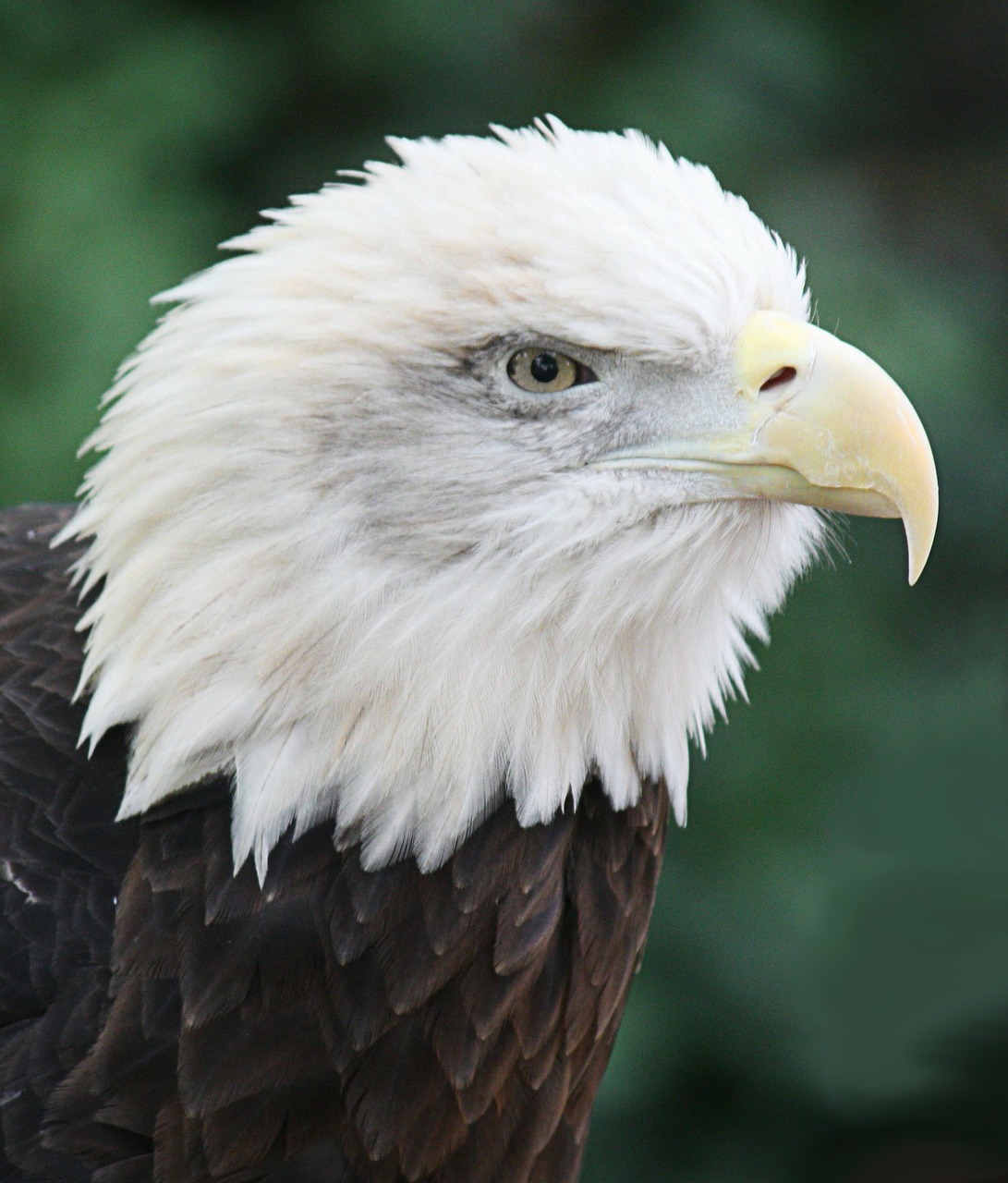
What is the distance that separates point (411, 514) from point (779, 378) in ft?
1.68

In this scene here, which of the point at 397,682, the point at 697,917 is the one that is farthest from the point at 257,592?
the point at 697,917

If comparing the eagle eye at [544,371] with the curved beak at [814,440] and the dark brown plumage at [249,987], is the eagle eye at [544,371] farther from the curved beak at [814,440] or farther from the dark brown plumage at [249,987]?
the dark brown plumage at [249,987]

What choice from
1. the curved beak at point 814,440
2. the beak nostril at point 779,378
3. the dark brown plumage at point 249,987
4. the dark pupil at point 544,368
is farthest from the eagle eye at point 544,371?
the dark brown plumage at point 249,987

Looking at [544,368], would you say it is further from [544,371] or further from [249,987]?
[249,987]

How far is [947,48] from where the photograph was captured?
176 inches

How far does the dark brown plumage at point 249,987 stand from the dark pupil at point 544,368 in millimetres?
617

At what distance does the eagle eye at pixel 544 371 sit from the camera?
1.99 metres

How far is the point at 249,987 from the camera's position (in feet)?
6.85

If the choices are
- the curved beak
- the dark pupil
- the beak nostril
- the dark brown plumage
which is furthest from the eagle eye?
the dark brown plumage

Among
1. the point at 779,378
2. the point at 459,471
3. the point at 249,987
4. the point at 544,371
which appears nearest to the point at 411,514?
the point at 459,471

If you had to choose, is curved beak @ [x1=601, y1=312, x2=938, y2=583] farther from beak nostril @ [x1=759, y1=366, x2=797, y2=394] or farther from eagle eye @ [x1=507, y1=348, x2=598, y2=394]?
eagle eye @ [x1=507, y1=348, x2=598, y2=394]

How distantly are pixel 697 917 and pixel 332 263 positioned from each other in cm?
203

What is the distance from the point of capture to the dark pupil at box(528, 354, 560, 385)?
6.51 feet

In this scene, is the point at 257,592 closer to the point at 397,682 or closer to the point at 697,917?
the point at 397,682
